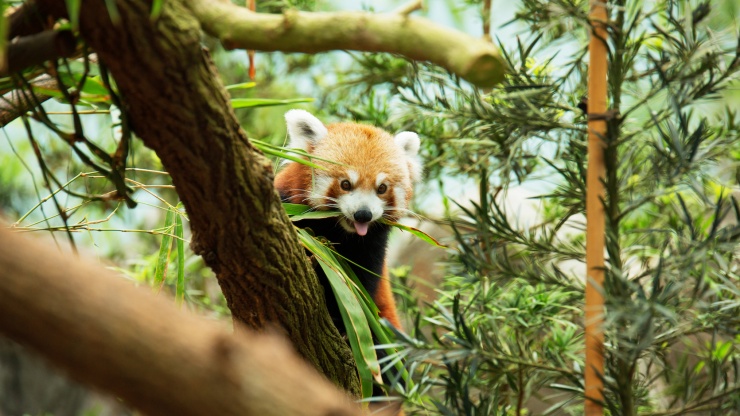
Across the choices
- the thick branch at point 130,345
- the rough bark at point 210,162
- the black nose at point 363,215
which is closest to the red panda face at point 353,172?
the black nose at point 363,215

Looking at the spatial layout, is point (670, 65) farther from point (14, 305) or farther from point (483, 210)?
point (14, 305)

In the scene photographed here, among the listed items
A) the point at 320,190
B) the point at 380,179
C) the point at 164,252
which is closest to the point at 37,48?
the point at 164,252

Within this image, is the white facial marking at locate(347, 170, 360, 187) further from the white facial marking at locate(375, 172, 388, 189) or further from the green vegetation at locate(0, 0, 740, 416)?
the green vegetation at locate(0, 0, 740, 416)

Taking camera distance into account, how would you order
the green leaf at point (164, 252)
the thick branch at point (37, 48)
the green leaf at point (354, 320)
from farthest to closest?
the green leaf at point (164, 252) < the green leaf at point (354, 320) < the thick branch at point (37, 48)

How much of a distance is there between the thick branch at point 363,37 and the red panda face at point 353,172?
52.4 inches

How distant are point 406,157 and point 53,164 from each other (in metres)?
2.31

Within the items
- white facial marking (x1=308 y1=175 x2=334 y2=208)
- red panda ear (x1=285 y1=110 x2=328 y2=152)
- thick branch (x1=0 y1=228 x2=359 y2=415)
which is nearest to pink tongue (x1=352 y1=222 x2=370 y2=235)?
white facial marking (x1=308 y1=175 x2=334 y2=208)

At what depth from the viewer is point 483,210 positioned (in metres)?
1.36

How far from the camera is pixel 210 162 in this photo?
1214 mm

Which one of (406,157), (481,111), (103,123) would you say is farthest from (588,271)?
(103,123)

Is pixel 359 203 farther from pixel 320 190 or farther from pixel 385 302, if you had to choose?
pixel 385 302

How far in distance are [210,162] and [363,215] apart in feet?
4.13

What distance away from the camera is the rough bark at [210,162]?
1046 millimetres

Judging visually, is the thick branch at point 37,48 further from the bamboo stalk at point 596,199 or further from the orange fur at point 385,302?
the orange fur at point 385,302
